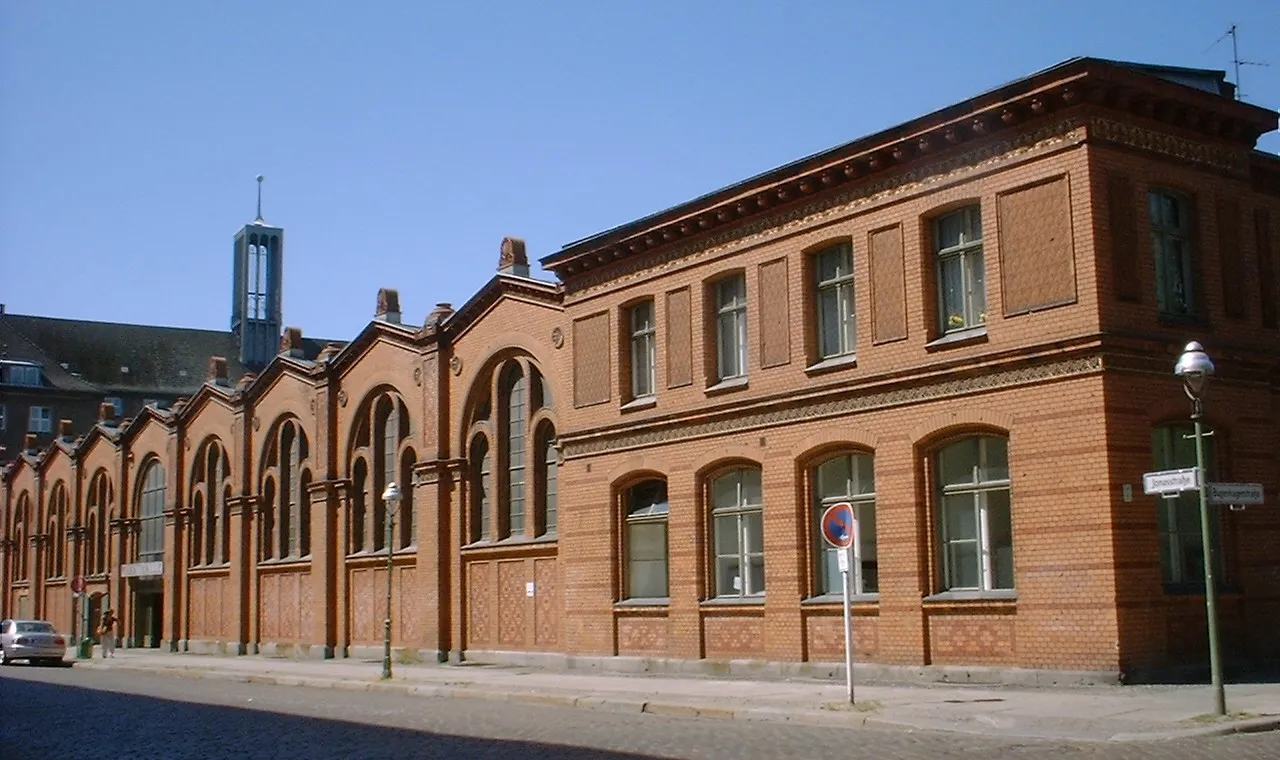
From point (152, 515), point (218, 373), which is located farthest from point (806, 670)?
point (152, 515)

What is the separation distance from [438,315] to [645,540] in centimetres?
1034

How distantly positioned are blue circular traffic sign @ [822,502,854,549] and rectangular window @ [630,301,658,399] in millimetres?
10403

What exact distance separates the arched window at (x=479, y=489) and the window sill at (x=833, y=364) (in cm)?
1191

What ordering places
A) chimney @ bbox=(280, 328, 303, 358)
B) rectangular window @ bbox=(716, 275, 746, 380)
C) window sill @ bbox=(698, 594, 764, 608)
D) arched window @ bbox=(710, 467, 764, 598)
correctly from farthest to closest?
1. chimney @ bbox=(280, 328, 303, 358)
2. rectangular window @ bbox=(716, 275, 746, 380)
3. arched window @ bbox=(710, 467, 764, 598)
4. window sill @ bbox=(698, 594, 764, 608)

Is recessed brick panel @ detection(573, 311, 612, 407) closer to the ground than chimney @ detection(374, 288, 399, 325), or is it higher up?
closer to the ground

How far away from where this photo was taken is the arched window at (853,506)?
2416 centimetres

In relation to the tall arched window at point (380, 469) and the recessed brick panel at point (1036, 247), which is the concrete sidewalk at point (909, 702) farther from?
the tall arched window at point (380, 469)

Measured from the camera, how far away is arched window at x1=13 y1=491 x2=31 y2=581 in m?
67.4

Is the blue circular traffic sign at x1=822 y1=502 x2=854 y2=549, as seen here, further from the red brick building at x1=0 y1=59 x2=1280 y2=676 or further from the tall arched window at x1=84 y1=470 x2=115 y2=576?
the tall arched window at x1=84 y1=470 x2=115 y2=576

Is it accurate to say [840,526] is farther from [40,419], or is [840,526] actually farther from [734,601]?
[40,419]

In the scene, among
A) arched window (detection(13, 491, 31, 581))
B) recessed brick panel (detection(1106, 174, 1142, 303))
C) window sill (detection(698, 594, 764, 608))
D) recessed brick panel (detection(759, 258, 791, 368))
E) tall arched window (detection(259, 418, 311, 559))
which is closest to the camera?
recessed brick panel (detection(1106, 174, 1142, 303))

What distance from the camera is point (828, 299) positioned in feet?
83.5

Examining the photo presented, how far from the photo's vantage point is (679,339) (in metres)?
28.4

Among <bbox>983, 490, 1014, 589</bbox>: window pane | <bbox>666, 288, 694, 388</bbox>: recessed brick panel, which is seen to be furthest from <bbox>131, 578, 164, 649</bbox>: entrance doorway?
<bbox>983, 490, 1014, 589</bbox>: window pane
